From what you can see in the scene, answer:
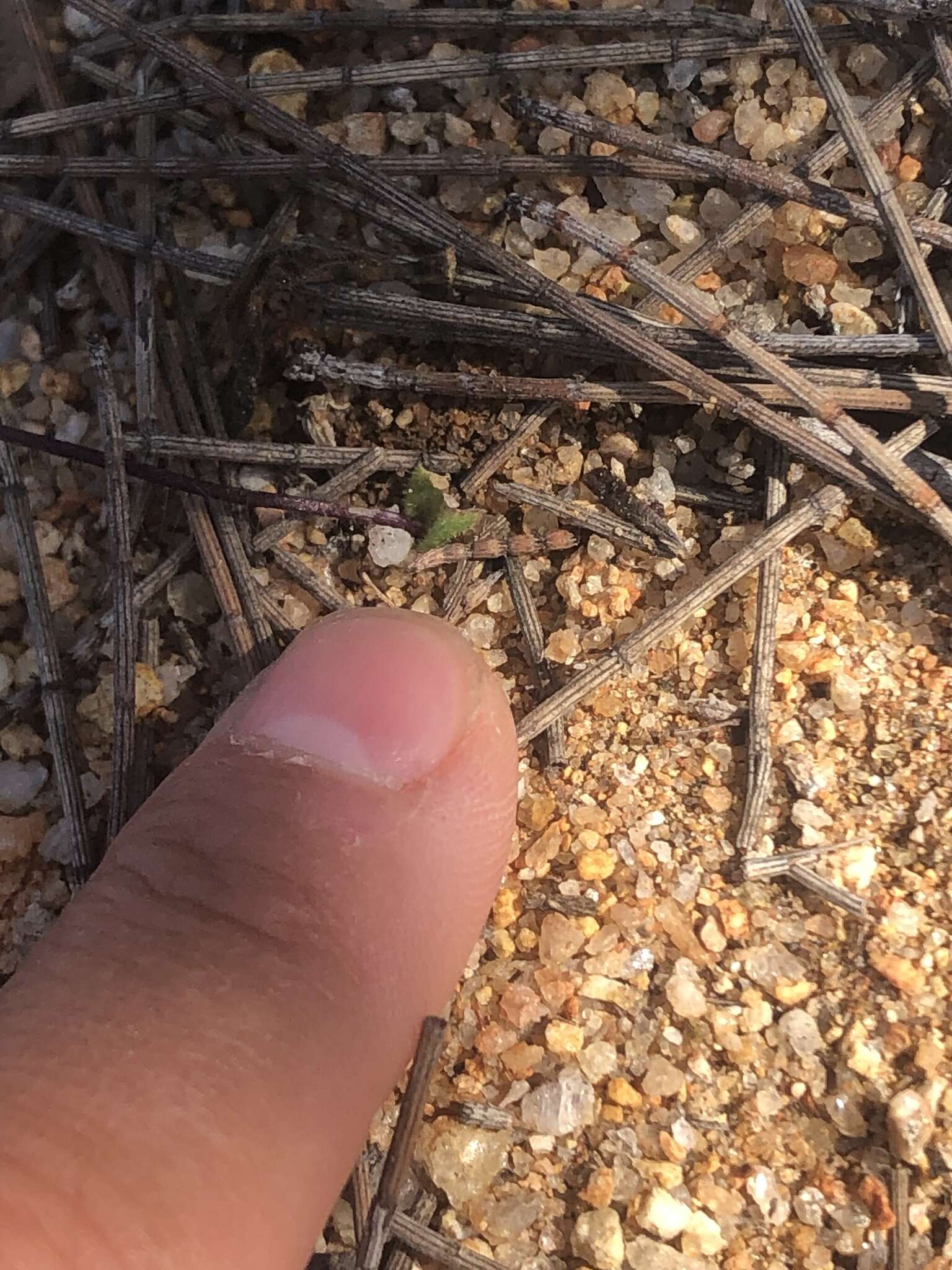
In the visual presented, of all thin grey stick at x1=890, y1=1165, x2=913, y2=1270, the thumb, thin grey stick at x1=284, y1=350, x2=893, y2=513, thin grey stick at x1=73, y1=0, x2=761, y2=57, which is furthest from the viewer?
thin grey stick at x1=73, y1=0, x2=761, y2=57

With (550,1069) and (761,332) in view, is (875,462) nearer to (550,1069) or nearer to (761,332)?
(761,332)

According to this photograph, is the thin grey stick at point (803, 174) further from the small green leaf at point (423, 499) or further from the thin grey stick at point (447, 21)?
the small green leaf at point (423, 499)

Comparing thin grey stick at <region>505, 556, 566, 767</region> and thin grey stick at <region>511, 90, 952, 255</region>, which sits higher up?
thin grey stick at <region>511, 90, 952, 255</region>

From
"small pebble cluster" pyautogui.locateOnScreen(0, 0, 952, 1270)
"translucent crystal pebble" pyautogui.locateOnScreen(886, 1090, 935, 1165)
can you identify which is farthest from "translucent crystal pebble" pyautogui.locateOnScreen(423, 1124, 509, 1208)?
"translucent crystal pebble" pyautogui.locateOnScreen(886, 1090, 935, 1165)

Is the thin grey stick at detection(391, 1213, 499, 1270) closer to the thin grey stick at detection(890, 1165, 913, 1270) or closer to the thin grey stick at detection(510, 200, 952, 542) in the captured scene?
the thin grey stick at detection(890, 1165, 913, 1270)

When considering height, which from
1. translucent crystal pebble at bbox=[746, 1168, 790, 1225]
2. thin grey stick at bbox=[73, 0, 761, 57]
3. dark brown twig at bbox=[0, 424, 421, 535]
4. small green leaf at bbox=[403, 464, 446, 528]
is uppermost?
thin grey stick at bbox=[73, 0, 761, 57]

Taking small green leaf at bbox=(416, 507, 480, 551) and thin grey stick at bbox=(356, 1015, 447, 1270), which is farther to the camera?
small green leaf at bbox=(416, 507, 480, 551)

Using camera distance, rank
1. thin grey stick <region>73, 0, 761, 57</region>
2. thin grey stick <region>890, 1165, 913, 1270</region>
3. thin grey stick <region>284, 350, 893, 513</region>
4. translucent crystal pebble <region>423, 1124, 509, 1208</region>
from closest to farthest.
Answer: thin grey stick <region>890, 1165, 913, 1270</region> → translucent crystal pebble <region>423, 1124, 509, 1208</region> → thin grey stick <region>284, 350, 893, 513</region> → thin grey stick <region>73, 0, 761, 57</region>
